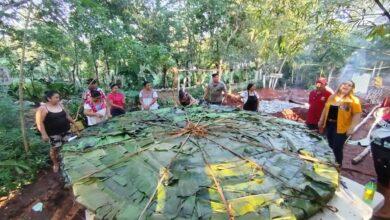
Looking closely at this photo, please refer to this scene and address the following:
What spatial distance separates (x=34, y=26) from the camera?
5605mm

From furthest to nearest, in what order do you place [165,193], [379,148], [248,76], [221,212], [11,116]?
1. [248,76]
2. [11,116]
3. [379,148]
4. [165,193]
5. [221,212]

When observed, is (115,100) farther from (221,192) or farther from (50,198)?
(221,192)

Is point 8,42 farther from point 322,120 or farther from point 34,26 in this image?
point 322,120

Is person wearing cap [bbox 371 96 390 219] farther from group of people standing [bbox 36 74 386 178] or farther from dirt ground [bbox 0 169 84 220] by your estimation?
dirt ground [bbox 0 169 84 220]

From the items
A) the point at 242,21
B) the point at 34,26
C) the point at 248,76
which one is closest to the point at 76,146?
the point at 34,26

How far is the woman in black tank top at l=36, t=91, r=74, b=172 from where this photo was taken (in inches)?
157

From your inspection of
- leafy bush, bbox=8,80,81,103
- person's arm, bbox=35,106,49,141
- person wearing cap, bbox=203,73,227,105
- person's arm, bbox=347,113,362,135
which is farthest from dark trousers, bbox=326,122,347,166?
leafy bush, bbox=8,80,81,103

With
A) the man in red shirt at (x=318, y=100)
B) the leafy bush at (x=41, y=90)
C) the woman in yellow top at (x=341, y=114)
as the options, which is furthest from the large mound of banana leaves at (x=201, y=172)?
the leafy bush at (x=41, y=90)

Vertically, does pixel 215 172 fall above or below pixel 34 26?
below

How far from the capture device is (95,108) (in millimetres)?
4953

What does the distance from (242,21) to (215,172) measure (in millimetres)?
10958

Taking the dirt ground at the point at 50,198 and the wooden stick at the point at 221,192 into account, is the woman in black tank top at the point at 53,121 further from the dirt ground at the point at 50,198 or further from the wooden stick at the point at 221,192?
the wooden stick at the point at 221,192

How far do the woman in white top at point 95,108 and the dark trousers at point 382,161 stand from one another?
14.0ft

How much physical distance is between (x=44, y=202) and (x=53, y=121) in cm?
115
